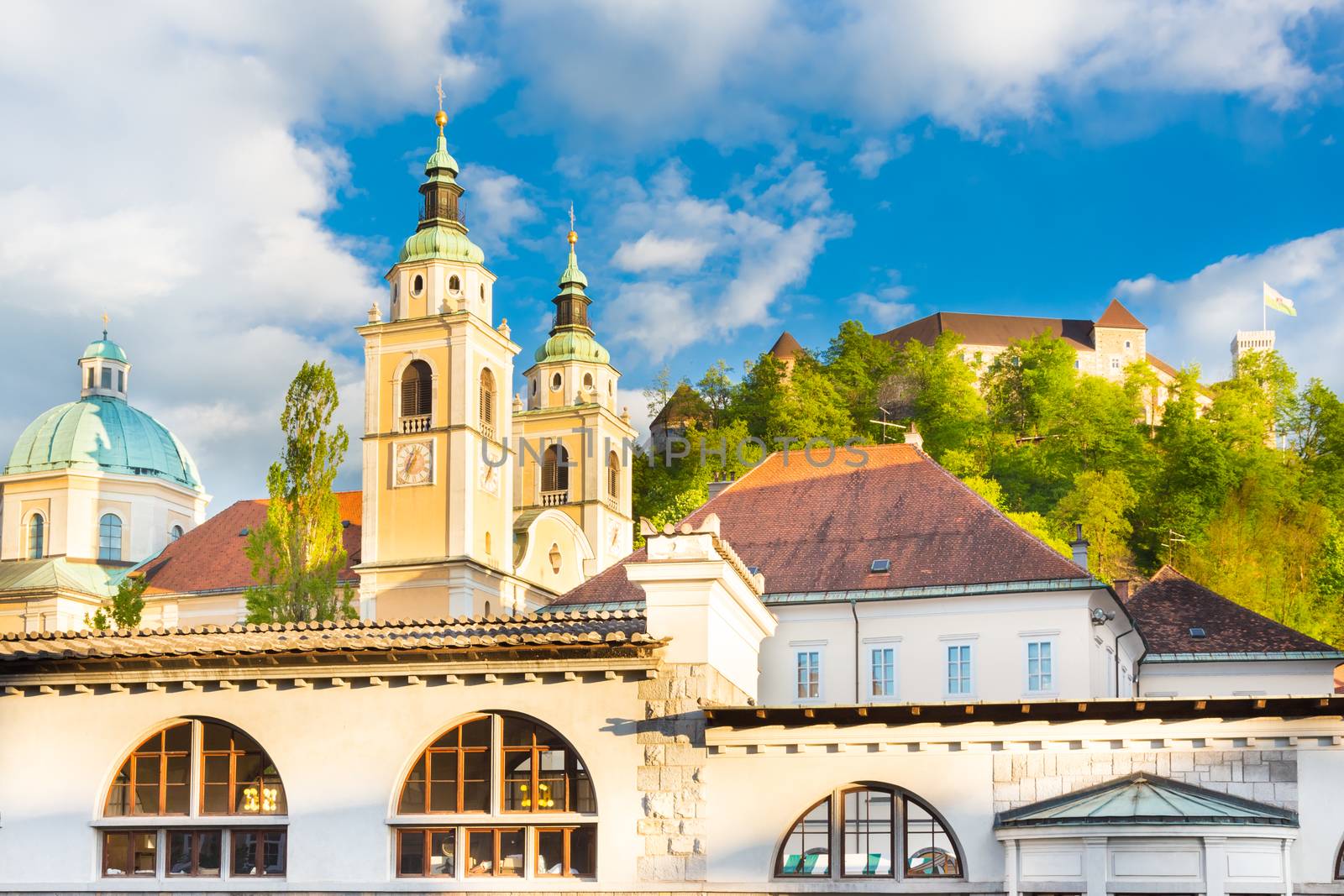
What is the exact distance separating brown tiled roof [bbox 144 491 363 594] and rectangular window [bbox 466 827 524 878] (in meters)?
47.6

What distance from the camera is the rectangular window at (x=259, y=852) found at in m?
20.7

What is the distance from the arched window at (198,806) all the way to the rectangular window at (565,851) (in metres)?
3.36

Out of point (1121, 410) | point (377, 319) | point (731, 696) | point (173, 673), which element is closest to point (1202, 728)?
point (731, 696)

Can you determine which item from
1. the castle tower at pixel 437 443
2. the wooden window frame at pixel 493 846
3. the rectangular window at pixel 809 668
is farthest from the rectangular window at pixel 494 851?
the castle tower at pixel 437 443

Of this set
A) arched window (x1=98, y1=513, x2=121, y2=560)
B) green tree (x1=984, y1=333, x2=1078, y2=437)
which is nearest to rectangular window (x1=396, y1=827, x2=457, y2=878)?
arched window (x1=98, y1=513, x2=121, y2=560)

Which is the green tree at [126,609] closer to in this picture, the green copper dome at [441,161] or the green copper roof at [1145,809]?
the green copper dome at [441,161]

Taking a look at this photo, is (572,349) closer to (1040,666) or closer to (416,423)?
(416,423)

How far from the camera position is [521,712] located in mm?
19906

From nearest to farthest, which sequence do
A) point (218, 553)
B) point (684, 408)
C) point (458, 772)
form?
point (458, 772) → point (218, 553) → point (684, 408)

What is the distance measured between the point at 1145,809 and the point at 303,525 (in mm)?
31288

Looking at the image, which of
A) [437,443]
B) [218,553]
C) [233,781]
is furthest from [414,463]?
[233,781]

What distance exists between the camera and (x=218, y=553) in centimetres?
7188

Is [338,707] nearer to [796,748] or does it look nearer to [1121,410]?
[796,748]

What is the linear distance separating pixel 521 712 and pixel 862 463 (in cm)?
2459
